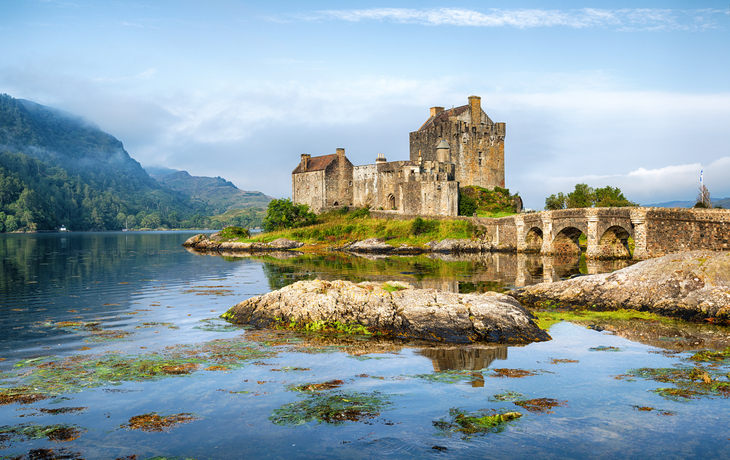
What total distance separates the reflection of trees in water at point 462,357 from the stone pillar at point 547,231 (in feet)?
119

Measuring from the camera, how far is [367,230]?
6444 cm

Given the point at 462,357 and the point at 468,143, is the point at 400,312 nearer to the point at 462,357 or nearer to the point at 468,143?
the point at 462,357

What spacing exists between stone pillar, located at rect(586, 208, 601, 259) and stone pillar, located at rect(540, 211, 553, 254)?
4125 mm

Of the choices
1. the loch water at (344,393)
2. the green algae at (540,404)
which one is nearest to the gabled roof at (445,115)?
the loch water at (344,393)

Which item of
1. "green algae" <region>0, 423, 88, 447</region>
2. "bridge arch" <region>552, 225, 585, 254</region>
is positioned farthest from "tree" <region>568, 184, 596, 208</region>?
"green algae" <region>0, 423, 88, 447</region>

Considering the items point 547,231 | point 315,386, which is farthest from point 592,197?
point 315,386

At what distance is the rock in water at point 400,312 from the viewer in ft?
48.1

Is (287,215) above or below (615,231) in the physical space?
above

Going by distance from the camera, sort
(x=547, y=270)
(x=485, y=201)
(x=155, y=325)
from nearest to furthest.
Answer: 1. (x=155, y=325)
2. (x=547, y=270)
3. (x=485, y=201)

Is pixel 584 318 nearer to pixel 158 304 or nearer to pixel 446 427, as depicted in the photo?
pixel 446 427

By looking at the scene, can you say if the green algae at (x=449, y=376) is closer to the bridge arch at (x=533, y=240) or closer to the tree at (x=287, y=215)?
the bridge arch at (x=533, y=240)

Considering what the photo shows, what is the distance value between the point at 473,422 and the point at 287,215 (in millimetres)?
66896

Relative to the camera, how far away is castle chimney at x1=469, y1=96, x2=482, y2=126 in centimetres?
6781

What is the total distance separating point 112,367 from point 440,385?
23.9 feet
